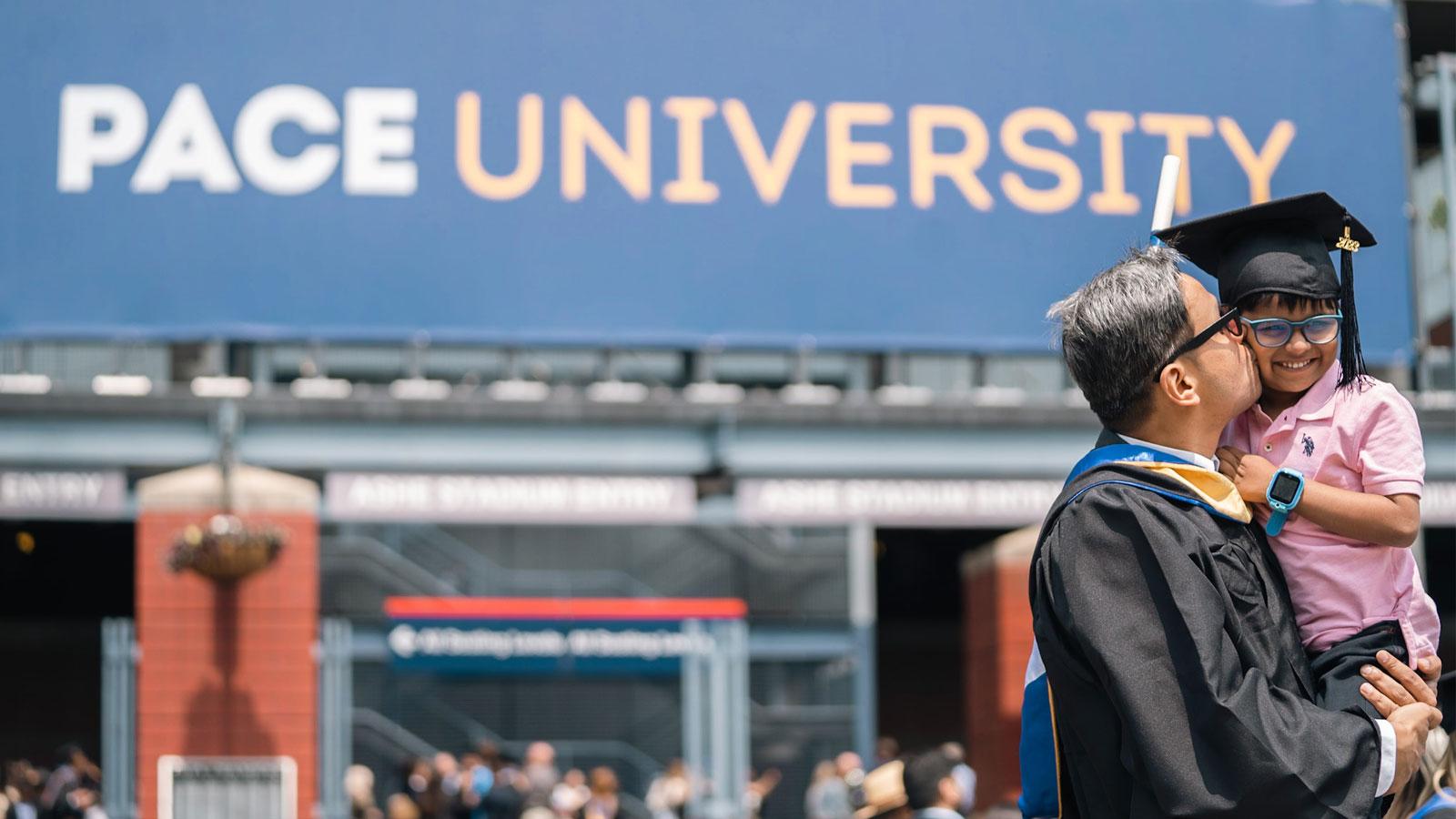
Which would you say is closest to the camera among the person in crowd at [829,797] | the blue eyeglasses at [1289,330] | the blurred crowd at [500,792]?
the blue eyeglasses at [1289,330]

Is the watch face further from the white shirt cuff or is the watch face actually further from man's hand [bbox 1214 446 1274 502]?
the white shirt cuff

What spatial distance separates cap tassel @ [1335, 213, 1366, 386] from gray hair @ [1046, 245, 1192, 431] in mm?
394

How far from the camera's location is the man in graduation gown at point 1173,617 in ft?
8.76

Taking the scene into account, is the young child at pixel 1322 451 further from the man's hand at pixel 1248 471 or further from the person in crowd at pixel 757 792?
the person in crowd at pixel 757 792

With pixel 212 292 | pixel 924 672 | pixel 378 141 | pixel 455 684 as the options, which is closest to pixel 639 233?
pixel 378 141

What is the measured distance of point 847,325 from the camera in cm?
1337

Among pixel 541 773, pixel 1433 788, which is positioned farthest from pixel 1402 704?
pixel 541 773

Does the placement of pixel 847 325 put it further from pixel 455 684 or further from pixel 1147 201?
pixel 455 684

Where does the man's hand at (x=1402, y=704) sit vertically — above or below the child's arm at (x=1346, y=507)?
below

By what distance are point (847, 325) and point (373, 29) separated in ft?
12.8

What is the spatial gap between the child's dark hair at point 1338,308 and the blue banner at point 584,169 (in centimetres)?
1003

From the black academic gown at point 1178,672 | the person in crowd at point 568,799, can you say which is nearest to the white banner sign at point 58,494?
the person in crowd at point 568,799

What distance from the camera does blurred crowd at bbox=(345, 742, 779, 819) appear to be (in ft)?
47.9

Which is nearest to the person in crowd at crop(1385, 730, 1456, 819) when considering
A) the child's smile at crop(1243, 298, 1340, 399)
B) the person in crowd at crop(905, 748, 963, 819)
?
the child's smile at crop(1243, 298, 1340, 399)
